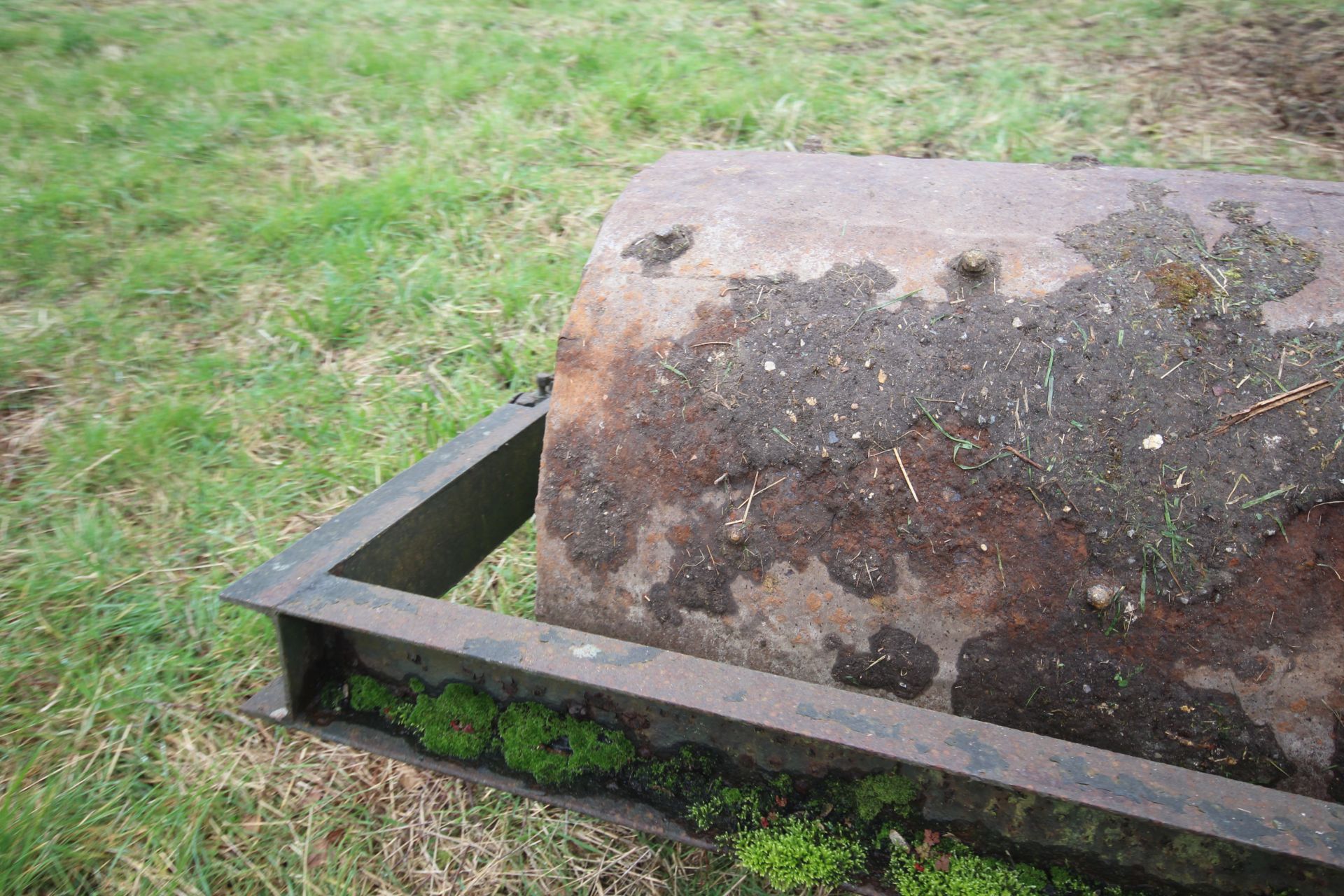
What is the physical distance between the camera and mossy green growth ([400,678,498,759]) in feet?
5.51

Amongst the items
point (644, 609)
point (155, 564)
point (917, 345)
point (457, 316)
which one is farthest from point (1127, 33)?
point (155, 564)

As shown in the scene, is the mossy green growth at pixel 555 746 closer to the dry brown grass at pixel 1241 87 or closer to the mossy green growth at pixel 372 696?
the mossy green growth at pixel 372 696

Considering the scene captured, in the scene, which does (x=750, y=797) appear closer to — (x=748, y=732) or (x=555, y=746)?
(x=748, y=732)

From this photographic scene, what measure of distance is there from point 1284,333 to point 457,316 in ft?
10.1

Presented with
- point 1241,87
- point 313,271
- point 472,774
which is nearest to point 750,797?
point 472,774

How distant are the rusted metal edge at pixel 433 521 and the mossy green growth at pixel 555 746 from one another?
1.46ft

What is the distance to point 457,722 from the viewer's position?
169 centimetres

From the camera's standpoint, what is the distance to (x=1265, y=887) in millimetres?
1317

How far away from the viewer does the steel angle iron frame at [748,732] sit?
1.26 meters

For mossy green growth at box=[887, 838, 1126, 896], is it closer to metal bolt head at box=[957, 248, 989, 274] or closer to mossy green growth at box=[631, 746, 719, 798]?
mossy green growth at box=[631, 746, 719, 798]

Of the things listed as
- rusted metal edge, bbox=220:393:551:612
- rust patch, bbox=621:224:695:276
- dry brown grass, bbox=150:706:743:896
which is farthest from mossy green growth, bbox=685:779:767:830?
rust patch, bbox=621:224:695:276

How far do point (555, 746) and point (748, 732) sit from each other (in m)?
0.37

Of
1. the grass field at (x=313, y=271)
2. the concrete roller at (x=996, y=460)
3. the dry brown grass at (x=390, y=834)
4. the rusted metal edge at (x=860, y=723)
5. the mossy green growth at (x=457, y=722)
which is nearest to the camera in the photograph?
the rusted metal edge at (x=860, y=723)

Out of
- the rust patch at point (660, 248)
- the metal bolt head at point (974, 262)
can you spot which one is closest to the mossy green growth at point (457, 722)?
the rust patch at point (660, 248)
